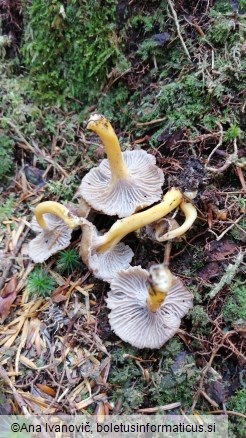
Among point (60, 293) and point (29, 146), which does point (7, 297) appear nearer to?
point (60, 293)

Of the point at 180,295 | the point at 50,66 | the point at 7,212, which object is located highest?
the point at 50,66

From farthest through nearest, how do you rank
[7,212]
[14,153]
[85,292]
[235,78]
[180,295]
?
[14,153]
[7,212]
[235,78]
[85,292]
[180,295]

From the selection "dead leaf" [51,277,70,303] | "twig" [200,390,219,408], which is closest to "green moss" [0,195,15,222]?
"dead leaf" [51,277,70,303]

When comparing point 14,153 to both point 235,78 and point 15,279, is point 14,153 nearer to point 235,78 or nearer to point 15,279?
point 15,279

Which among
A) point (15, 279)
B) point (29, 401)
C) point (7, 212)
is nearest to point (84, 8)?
point (7, 212)

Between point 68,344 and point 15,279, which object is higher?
point 15,279

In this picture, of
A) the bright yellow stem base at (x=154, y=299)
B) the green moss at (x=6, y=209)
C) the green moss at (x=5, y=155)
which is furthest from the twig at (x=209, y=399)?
the green moss at (x=5, y=155)

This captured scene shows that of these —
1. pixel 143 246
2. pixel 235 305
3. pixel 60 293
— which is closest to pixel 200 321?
pixel 235 305

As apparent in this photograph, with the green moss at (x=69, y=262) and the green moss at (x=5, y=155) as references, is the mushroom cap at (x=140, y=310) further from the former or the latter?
the green moss at (x=5, y=155)
